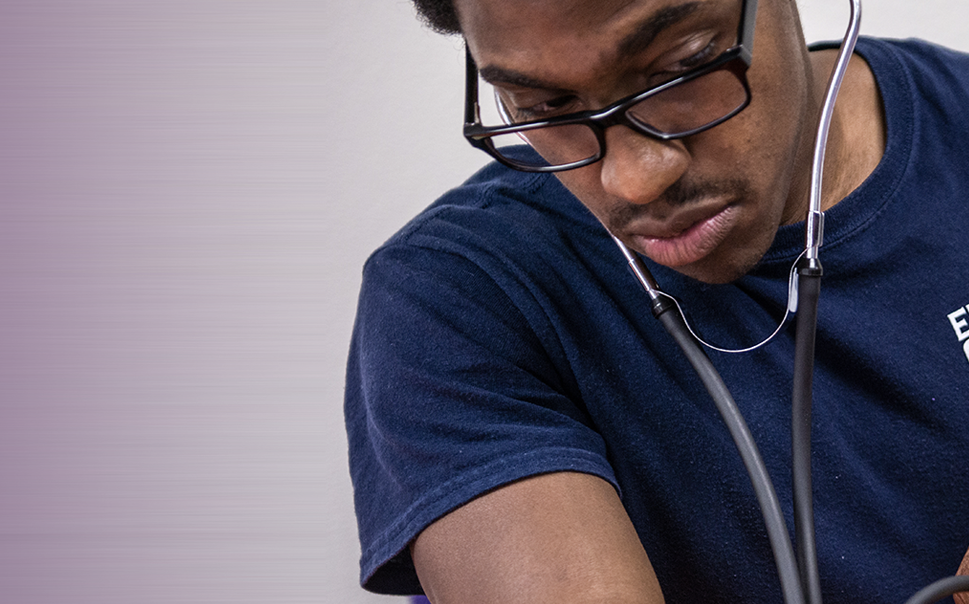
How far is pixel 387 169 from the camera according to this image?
1325mm

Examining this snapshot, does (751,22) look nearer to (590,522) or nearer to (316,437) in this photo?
(590,522)

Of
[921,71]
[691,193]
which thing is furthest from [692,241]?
[921,71]

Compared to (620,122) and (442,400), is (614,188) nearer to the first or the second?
(620,122)

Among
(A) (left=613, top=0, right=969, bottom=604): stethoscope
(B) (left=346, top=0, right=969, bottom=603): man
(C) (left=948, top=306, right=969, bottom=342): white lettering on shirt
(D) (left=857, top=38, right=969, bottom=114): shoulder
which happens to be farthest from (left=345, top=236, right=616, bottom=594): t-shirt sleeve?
(D) (left=857, top=38, right=969, bottom=114): shoulder

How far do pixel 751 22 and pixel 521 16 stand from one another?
17cm

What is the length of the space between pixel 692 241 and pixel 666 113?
0.12 m

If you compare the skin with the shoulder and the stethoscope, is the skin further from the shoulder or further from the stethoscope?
the shoulder

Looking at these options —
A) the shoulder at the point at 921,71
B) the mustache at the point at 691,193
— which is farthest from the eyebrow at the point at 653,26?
the shoulder at the point at 921,71

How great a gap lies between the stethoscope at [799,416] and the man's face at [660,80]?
37 millimetres

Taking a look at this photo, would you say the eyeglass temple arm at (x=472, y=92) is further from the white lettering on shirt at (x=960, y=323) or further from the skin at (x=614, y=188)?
the white lettering on shirt at (x=960, y=323)

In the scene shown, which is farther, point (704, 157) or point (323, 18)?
point (323, 18)

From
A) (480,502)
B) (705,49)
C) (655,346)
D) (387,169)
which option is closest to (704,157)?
(705,49)

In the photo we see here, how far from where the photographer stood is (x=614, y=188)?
71 cm

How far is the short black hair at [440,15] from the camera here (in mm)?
821
